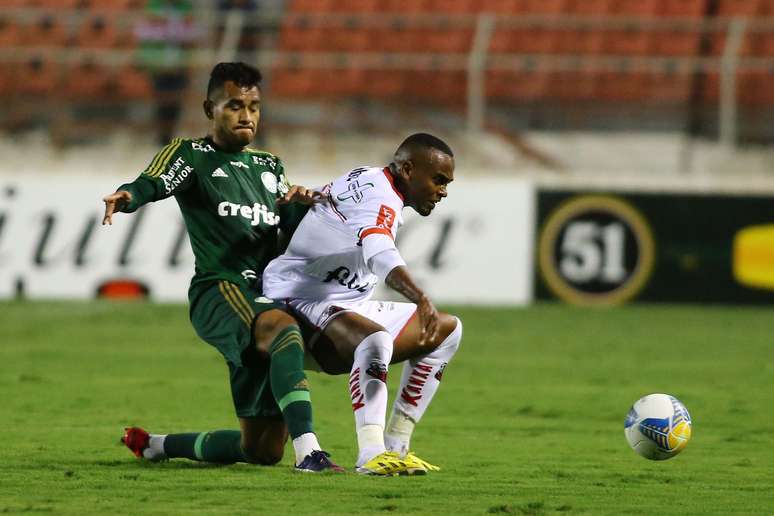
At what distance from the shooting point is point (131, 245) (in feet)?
52.6

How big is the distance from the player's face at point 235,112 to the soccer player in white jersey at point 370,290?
45cm

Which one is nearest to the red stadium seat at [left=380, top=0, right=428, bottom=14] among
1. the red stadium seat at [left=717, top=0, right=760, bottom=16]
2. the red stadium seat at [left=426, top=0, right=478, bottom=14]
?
the red stadium seat at [left=426, top=0, right=478, bottom=14]

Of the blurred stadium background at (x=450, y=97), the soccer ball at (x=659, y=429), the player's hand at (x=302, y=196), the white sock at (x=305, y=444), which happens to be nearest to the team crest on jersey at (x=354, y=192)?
the player's hand at (x=302, y=196)

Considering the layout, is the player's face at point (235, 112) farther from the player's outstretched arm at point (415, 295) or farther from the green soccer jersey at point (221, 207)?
the player's outstretched arm at point (415, 295)

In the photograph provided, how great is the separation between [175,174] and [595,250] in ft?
34.7

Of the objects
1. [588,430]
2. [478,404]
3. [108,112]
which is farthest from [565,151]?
[588,430]

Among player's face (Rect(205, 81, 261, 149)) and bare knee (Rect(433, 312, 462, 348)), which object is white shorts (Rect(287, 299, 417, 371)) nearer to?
bare knee (Rect(433, 312, 462, 348))

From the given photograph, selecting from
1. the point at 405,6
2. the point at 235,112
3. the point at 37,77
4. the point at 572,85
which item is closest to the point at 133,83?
the point at 37,77

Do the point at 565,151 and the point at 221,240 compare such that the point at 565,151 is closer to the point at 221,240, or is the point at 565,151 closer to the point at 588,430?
the point at 588,430

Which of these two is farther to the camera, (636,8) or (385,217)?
(636,8)

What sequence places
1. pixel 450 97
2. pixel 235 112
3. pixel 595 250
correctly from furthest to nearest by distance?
pixel 450 97
pixel 595 250
pixel 235 112

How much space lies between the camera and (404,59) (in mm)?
16812

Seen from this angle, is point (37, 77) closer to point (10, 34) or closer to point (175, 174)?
point (10, 34)

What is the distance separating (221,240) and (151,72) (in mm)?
10985
